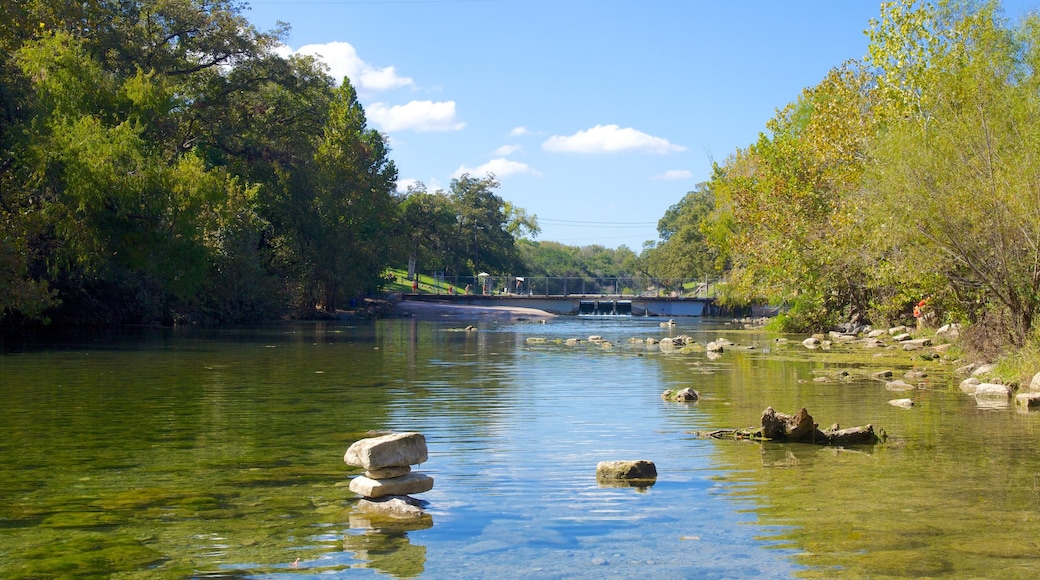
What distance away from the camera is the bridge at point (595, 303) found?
85.2 m

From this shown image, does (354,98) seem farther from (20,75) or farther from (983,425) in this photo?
(983,425)

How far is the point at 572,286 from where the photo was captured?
313 feet

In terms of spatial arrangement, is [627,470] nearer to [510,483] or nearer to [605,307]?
[510,483]

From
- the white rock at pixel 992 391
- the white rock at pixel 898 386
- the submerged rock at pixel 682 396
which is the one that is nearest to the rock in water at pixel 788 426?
the submerged rock at pixel 682 396

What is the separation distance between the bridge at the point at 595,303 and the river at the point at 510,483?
2514 inches

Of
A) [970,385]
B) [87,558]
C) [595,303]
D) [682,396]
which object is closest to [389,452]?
[87,558]

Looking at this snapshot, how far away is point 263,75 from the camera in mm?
55594

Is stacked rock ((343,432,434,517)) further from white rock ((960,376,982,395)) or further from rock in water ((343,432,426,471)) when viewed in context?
white rock ((960,376,982,395))

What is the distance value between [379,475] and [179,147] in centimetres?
4665

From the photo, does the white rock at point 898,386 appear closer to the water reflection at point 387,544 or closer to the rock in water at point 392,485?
the rock in water at point 392,485

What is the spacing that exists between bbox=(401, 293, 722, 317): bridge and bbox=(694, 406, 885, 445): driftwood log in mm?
70969

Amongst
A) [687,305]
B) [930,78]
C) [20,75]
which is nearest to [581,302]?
[687,305]

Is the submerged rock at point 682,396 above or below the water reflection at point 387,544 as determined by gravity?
above

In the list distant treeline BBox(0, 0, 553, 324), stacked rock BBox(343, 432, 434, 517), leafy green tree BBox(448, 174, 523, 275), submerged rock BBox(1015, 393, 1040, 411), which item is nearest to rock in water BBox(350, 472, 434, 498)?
stacked rock BBox(343, 432, 434, 517)
